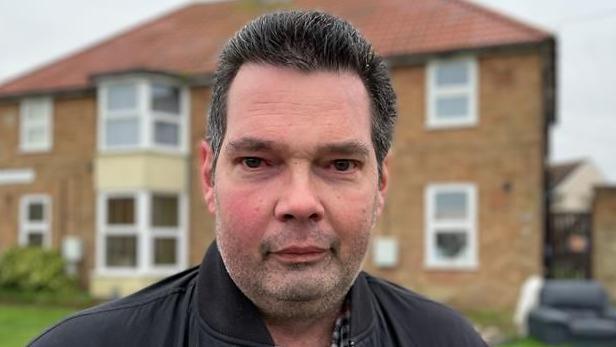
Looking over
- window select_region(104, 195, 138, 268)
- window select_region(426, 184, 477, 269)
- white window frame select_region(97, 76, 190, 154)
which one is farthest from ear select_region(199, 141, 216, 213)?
window select_region(104, 195, 138, 268)

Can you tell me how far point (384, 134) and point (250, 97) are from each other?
342 mm

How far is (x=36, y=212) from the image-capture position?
17.2 metres

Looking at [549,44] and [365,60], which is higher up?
[549,44]

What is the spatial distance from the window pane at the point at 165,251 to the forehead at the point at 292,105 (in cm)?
1445

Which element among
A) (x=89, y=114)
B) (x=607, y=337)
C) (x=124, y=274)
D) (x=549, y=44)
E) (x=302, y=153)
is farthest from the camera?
(x=89, y=114)

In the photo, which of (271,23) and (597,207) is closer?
(271,23)

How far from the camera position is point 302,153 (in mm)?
1384

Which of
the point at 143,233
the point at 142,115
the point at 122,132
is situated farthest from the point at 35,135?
the point at 143,233

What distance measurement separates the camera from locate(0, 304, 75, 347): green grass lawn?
30.8 ft

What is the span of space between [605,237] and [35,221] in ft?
45.1

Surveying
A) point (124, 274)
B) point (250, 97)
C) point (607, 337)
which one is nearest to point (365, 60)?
point (250, 97)

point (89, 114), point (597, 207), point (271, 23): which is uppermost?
point (89, 114)

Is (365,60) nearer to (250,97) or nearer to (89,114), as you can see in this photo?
(250,97)

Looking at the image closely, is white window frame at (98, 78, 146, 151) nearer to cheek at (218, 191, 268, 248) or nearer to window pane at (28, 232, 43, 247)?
window pane at (28, 232, 43, 247)
